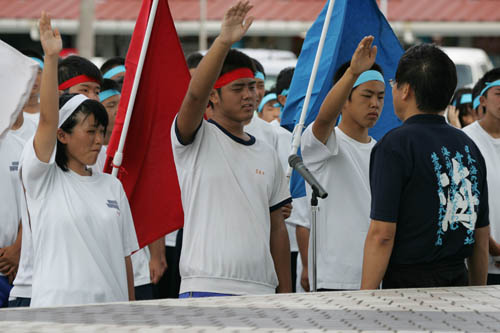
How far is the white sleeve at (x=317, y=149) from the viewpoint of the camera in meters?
4.26

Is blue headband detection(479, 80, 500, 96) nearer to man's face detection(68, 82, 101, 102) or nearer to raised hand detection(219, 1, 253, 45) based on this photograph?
raised hand detection(219, 1, 253, 45)

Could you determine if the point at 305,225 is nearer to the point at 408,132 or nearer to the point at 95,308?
the point at 408,132

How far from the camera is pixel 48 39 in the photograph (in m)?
3.82

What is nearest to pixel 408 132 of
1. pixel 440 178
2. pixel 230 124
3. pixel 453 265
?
pixel 440 178

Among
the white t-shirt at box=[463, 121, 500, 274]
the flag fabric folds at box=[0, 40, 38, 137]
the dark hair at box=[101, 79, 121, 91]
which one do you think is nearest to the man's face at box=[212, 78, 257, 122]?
the flag fabric folds at box=[0, 40, 38, 137]

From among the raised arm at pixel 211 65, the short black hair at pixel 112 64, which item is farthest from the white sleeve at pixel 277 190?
the short black hair at pixel 112 64

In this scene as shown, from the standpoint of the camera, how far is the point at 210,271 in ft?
12.5

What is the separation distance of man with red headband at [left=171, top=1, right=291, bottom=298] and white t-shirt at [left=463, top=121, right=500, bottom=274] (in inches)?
66.8

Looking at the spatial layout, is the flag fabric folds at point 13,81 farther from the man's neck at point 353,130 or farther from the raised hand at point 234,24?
the man's neck at point 353,130

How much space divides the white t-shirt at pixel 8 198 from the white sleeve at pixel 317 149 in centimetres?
175

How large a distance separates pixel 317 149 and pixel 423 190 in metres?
0.87

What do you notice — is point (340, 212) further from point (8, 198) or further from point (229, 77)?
point (8, 198)

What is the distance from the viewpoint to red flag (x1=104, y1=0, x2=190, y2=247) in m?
4.96

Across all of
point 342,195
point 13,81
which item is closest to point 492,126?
point 342,195
